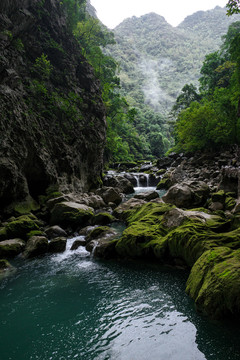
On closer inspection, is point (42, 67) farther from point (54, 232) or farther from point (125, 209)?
point (54, 232)

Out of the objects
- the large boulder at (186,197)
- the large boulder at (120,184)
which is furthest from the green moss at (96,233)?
the large boulder at (120,184)

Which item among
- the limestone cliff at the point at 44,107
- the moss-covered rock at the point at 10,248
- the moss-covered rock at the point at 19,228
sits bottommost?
the moss-covered rock at the point at 10,248

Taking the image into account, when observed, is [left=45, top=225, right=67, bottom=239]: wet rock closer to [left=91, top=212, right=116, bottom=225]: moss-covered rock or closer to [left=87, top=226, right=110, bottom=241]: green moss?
[left=87, top=226, right=110, bottom=241]: green moss

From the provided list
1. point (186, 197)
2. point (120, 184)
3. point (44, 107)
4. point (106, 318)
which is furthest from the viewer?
point (120, 184)

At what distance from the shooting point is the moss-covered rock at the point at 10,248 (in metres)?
8.73

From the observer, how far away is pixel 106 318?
504cm

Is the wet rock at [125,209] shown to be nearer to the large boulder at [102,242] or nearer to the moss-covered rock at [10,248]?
the large boulder at [102,242]

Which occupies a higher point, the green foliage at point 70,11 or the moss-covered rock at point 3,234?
the green foliage at point 70,11

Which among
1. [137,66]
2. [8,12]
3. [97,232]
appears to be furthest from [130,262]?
[137,66]

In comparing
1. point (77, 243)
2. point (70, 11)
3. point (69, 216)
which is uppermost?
point (70, 11)

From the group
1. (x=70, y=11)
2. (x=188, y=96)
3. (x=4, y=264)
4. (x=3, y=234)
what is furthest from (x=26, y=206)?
(x=188, y=96)

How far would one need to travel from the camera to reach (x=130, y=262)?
25.1 feet

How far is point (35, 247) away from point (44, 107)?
11903 millimetres

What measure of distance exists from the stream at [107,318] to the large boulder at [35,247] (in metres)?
1.12
